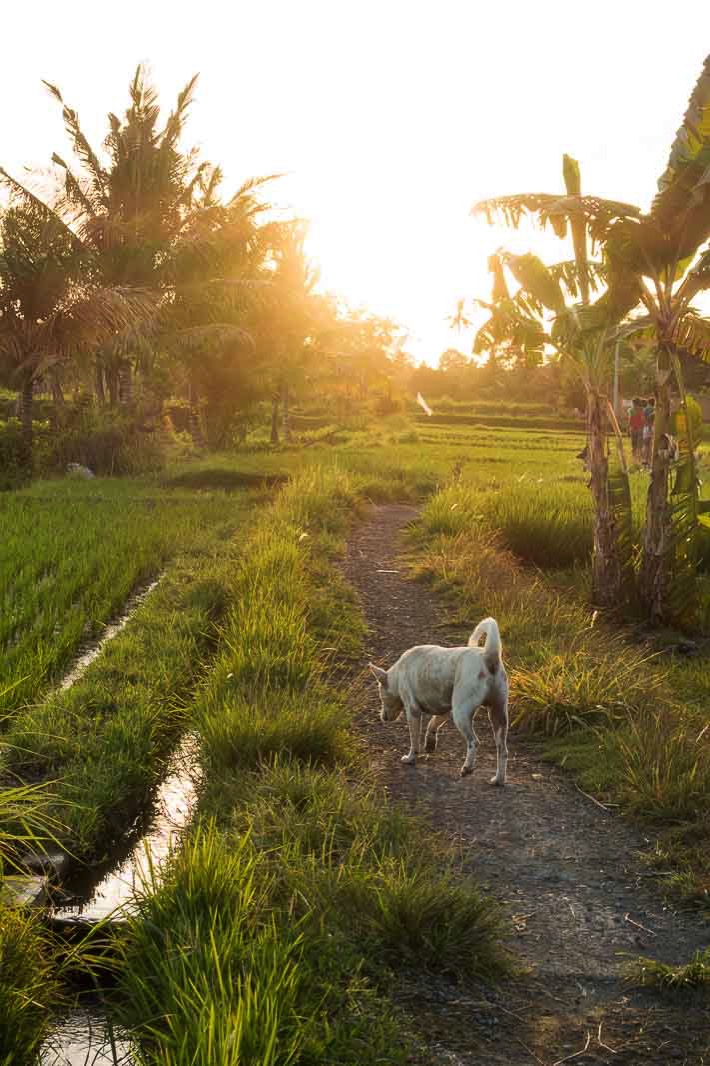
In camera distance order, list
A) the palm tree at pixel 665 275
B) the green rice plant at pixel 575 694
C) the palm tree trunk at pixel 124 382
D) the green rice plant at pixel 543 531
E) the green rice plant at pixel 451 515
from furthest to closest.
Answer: the palm tree trunk at pixel 124 382 → the green rice plant at pixel 543 531 → the green rice plant at pixel 451 515 → the palm tree at pixel 665 275 → the green rice plant at pixel 575 694

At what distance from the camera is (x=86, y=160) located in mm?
22484

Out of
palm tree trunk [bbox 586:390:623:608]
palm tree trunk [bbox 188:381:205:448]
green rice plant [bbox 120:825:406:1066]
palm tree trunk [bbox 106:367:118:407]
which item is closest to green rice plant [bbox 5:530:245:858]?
green rice plant [bbox 120:825:406:1066]

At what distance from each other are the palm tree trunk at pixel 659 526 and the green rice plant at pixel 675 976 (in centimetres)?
577

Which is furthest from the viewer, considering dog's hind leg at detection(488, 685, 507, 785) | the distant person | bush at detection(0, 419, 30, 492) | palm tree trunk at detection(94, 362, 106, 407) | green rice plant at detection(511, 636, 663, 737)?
palm tree trunk at detection(94, 362, 106, 407)

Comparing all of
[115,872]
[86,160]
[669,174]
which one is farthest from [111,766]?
[86,160]

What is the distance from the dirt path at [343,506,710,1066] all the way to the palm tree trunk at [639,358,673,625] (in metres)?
3.57

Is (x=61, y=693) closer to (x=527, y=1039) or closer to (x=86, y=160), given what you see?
(x=527, y=1039)

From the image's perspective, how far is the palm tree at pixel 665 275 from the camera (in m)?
7.94

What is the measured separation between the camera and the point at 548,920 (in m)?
3.55

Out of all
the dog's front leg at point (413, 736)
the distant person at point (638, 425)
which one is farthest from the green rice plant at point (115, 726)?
the distant person at point (638, 425)

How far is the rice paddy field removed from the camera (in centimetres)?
286

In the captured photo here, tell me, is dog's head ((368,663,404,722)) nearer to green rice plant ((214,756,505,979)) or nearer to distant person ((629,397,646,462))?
green rice plant ((214,756,505,979))

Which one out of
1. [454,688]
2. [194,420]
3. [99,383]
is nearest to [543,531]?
[454,688]

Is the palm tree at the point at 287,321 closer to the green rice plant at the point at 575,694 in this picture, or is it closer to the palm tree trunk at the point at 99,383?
the palm tree trunk at the point at 99,383
